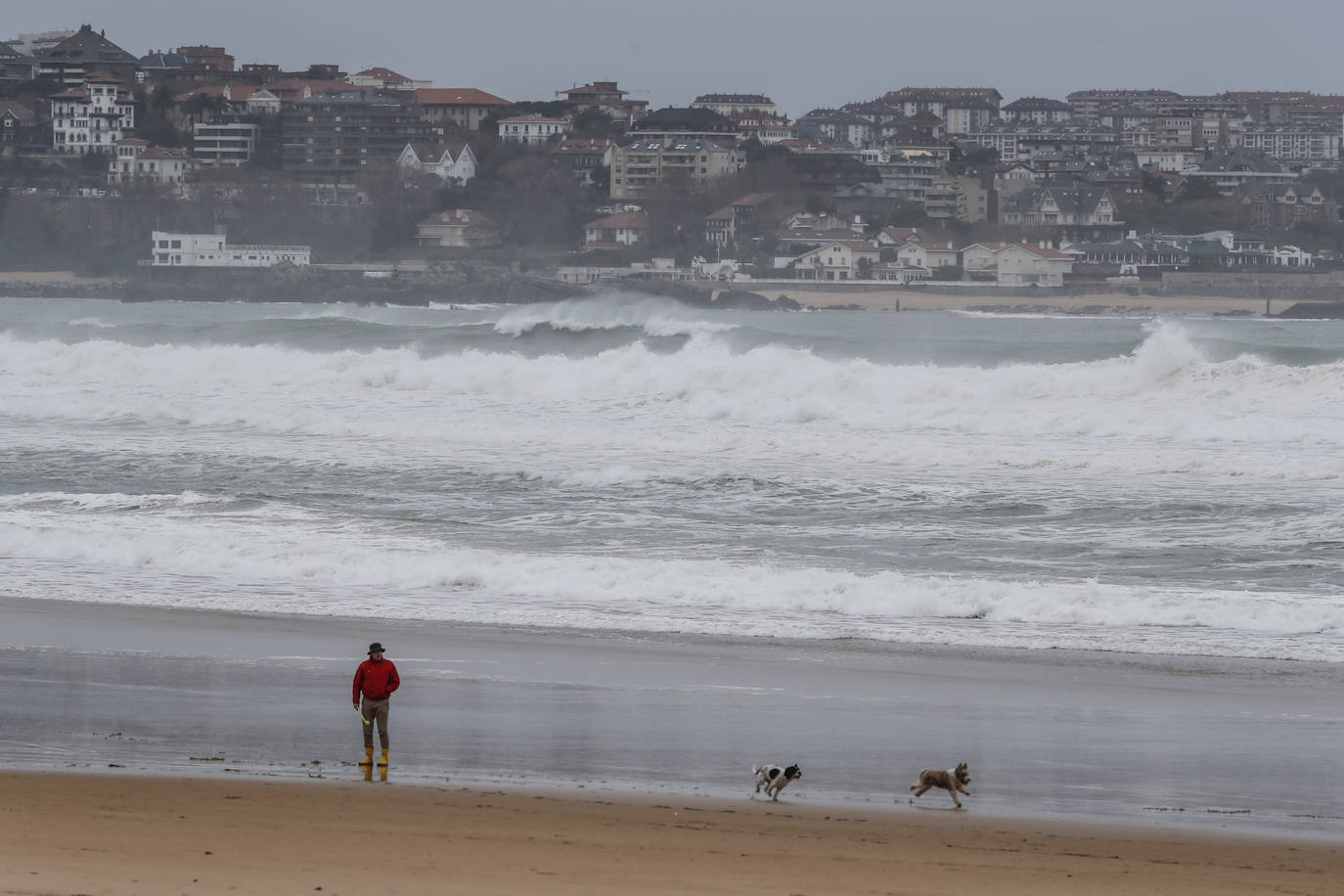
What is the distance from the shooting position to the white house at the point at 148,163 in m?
115

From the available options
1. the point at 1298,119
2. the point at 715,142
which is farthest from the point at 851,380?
the point at 1298,119

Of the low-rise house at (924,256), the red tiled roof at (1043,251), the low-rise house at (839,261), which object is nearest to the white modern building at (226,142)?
the low-rise house at (839,261)

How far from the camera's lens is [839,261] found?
9975 centimetres

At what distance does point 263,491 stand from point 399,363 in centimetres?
1197

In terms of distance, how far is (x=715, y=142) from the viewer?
126250mm

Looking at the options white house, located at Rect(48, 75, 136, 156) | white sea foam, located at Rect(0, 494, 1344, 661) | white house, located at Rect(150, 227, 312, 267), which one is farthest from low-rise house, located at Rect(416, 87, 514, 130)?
white sea foam, located at Rect(0, 494, 1344, 661)

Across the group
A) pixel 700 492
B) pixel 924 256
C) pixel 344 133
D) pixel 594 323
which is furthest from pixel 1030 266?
pixel 700 492

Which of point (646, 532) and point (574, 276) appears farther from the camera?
point (574, 276)

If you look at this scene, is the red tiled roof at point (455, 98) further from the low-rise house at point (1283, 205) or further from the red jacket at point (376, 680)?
the red jacket at point (376, 680)

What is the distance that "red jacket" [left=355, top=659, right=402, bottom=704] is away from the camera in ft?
24.0

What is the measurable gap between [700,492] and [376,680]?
9448 millimetres

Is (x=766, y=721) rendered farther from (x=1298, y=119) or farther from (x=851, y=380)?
(x=1298, y=119)

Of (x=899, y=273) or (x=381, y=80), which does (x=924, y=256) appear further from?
(x=381, y=80)

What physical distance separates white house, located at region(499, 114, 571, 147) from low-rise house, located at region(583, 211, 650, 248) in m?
20.3
